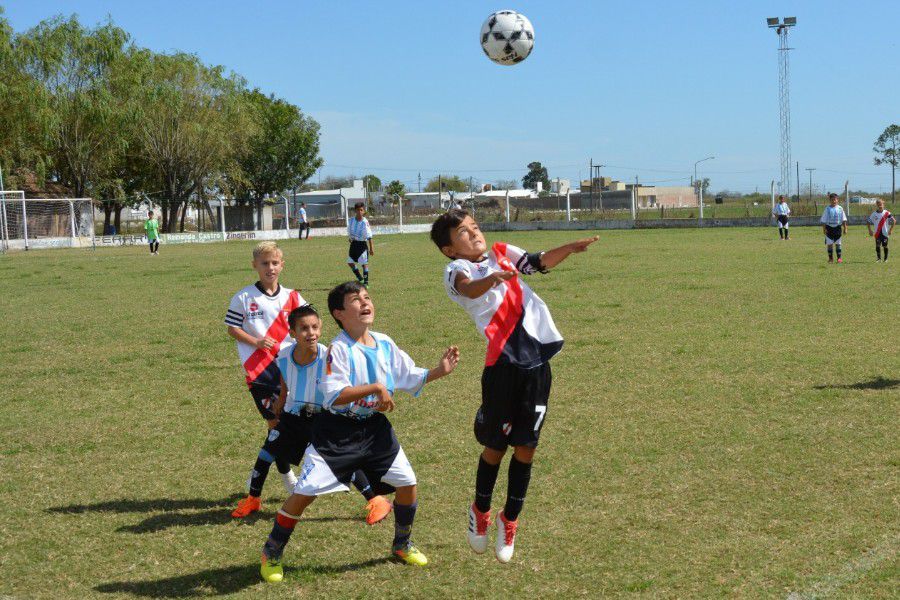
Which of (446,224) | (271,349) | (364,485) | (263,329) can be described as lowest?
(364,485)

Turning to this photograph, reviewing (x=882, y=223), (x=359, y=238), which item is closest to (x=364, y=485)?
(x=359, y=238)

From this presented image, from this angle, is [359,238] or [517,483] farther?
[359,238]

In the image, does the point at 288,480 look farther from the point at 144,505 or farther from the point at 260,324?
the point at 260,324

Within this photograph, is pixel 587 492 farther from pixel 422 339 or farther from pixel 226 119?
pixel 226 119

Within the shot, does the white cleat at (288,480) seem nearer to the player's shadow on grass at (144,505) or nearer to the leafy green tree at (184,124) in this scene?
the player's shadow on grass at (144,505)

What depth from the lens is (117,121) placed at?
2039 inches

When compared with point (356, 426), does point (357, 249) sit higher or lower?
higher

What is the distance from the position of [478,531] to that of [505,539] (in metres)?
0.17

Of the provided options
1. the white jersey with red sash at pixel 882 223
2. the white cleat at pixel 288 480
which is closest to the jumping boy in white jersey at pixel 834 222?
the white jersey with red sash at pixel 882 223

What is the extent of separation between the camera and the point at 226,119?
57.8m

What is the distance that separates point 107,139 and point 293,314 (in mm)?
51493

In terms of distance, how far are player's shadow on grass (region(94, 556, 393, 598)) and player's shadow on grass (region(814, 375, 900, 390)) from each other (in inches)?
217

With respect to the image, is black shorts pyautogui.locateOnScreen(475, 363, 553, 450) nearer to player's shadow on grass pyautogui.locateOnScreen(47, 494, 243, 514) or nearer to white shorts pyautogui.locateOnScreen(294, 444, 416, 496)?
white shorts pyautogui.locateOnScreen(294, 444, 416, 496)

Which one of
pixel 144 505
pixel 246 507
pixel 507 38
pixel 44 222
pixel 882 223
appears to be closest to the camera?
pixel 246 507
